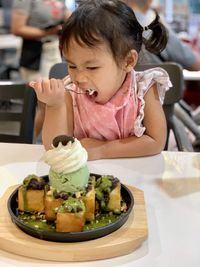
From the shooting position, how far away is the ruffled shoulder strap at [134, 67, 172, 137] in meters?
1.43

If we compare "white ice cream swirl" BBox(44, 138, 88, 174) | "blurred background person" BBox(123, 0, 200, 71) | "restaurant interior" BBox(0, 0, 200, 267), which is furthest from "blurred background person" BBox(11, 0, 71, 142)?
"white ice cream swirl" BBox(44, 138, 88, 174)

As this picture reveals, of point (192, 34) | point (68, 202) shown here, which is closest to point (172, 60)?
point (68, 202)

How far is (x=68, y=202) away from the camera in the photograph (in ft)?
2.87

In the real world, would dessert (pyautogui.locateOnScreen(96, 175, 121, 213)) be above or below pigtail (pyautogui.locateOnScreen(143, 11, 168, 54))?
below

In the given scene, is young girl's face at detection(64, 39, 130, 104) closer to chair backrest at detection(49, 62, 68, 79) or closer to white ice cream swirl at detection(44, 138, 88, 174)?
white ice cream swirl at detection(44, 138, 88, 174)

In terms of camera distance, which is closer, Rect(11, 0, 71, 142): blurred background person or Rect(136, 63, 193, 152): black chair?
Rect(136, 63, 193, 152): black chair

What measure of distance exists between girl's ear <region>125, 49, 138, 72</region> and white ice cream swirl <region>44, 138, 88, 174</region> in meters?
0.53

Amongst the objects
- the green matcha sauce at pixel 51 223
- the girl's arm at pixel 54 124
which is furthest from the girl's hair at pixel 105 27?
the green matcha sauce at pixel 51 223

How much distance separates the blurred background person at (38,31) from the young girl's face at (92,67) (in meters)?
1.90

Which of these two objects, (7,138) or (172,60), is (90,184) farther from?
(172,60)

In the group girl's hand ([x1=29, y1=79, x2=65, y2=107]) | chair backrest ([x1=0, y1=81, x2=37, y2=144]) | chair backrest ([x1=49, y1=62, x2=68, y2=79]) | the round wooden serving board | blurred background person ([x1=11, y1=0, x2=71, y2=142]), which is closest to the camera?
the round wooden serving board

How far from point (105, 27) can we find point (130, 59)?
5.5 inches

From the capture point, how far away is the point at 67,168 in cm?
93

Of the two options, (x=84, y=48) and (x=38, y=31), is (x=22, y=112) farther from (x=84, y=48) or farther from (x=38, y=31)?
(x=38, y=31)
